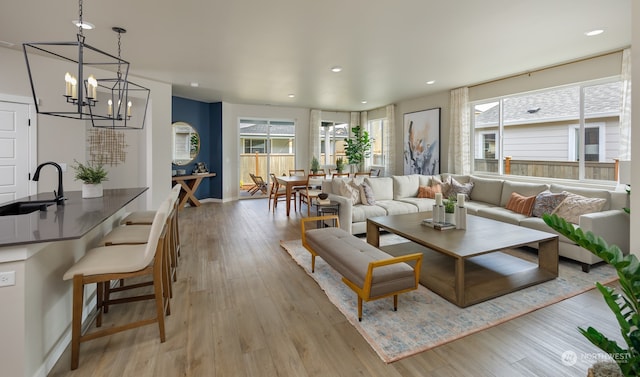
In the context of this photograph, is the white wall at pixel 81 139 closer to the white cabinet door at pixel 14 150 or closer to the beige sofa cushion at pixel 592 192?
the white cabinet door at pixel 14 150

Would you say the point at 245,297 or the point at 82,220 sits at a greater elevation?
the point at 82,220

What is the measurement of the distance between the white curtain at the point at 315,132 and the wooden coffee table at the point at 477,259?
5.61 m

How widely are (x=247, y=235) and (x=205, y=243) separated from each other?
2.15 ft

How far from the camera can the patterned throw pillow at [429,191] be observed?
5.43m

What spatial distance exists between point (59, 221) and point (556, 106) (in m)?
6.40

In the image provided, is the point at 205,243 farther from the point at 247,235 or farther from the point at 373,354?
the point at 373,354

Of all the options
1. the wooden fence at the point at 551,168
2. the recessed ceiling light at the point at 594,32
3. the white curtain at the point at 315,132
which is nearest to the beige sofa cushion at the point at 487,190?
Answer: the wooden fence at the point at 551,168

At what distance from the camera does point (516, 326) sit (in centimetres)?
224

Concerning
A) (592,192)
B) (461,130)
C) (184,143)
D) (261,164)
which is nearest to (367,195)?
(461,130)

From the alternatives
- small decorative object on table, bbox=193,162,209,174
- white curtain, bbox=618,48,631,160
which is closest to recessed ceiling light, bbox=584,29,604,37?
white curtain, bbox=618,48,631,160

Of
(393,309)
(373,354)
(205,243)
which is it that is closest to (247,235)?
(205,243)

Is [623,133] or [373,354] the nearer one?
[373,354]

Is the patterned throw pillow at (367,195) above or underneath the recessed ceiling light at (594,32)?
underneath

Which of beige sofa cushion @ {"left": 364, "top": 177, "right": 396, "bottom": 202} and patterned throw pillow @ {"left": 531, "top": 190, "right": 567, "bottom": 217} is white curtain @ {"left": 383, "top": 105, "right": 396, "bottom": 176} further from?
patterned throw pillow @ {"left": 531, "top": 190, "right": 567, "bottom": 217}
